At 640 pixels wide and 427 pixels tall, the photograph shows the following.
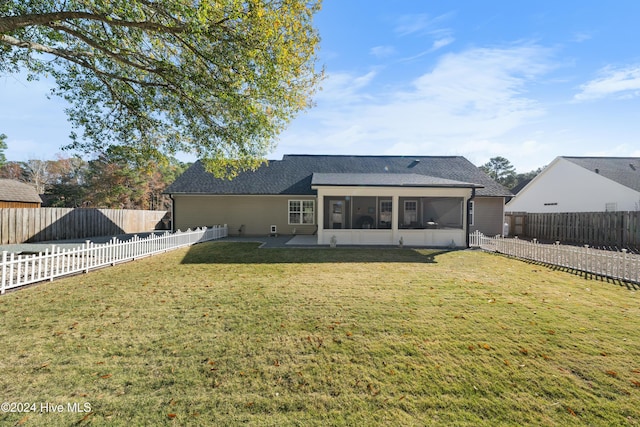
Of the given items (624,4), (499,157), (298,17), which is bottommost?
(298,17)

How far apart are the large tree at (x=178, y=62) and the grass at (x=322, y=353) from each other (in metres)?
6.56

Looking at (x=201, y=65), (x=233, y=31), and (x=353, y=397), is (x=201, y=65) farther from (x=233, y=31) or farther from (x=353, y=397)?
(x=353, y=397)

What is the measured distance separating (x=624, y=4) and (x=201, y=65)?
47.2ft

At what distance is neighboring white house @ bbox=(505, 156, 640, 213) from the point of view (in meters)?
20.0

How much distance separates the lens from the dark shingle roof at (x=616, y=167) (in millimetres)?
20172

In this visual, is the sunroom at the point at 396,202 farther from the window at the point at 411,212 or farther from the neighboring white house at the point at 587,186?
the neighboring white house at the point at 587,186

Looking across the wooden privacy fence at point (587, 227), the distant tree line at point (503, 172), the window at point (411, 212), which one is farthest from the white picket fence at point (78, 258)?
the distant tree line at point (503, 172)

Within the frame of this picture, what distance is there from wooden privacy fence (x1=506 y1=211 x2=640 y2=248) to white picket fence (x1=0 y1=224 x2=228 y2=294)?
2286cm

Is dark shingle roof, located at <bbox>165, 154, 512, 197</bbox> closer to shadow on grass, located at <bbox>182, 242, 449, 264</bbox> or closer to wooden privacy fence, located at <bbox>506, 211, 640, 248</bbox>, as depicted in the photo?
wooden privacy fence, located at <bbox>506, 211, 640, 248</bbox>

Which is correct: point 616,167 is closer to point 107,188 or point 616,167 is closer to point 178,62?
point 178,62

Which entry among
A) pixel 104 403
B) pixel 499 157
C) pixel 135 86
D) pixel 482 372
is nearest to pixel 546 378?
pixel 482 372

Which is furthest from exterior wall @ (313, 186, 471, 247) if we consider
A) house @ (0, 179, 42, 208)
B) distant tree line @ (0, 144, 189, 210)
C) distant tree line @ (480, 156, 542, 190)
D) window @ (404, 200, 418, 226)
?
distant tree line @ (480, 156, 542, 190)

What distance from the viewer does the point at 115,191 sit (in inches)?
1273

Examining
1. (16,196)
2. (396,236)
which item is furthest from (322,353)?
(16,196)
